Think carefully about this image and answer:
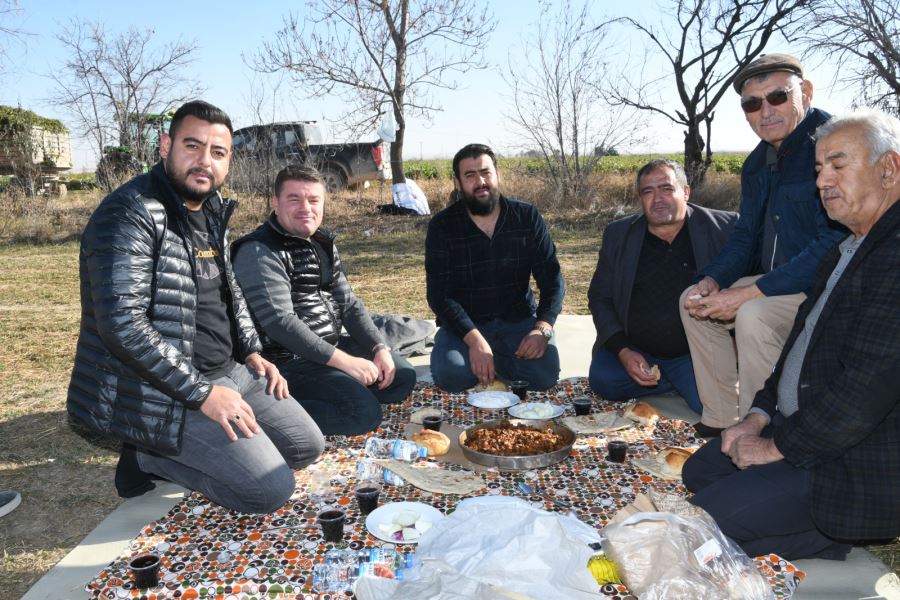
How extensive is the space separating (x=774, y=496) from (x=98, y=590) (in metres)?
2.36

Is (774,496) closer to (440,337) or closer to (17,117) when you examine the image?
(440,337)

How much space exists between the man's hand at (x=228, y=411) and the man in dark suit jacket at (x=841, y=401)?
6.03 ft

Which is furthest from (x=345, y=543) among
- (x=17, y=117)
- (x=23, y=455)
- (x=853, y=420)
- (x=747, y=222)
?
(x=17, y=117)

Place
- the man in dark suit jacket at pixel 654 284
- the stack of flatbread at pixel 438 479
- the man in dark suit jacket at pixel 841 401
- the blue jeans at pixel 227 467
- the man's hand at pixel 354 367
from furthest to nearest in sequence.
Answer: the man in dark suit jacket at pixel 654 284
the man's hand at pixel 354 367
the stack of flatbread at pixel 438 479
the blue jeans at pixel 227 467
the man in dark suit jacket at pixel 841 401

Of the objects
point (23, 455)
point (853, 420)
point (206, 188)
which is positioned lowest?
point (23, 455)

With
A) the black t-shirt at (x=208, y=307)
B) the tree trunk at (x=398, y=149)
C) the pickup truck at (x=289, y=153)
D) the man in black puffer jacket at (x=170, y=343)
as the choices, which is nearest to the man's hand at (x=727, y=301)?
the man in black puffer jacket at (x=170, y=343)

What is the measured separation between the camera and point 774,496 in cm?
244

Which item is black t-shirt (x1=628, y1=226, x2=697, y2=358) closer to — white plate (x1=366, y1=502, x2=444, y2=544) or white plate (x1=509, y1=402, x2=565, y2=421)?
white plate (x1=509, y1=402, x2=565, y2=421)

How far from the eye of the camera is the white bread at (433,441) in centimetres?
331

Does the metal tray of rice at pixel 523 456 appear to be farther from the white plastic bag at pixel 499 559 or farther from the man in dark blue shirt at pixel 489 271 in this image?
the man in dark blue shirt at pixel 489 271

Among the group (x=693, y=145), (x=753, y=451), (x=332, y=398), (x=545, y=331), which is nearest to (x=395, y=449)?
(x=332, y=398)

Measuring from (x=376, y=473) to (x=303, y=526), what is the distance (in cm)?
51

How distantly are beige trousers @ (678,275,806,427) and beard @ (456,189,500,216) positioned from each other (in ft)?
4.47

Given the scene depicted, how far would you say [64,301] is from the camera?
809cm
